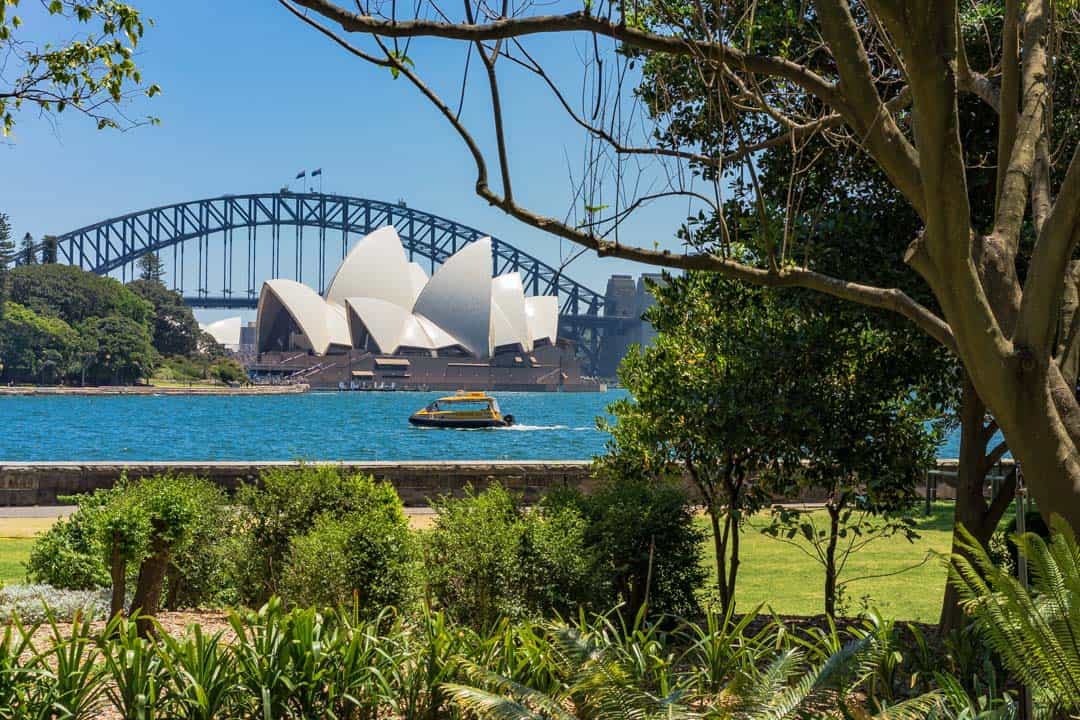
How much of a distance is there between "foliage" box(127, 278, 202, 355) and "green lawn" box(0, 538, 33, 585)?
8631 cm

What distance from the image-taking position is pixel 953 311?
143 inches

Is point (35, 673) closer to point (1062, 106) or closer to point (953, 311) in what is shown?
point (953, 311)

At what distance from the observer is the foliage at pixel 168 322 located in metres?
92.6

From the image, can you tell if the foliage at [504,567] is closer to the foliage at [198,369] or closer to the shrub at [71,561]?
the shrub at [71,561]

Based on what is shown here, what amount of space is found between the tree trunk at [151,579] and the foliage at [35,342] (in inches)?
3171

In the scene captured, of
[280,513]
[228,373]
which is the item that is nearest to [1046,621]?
[280,513]

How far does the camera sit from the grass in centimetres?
761

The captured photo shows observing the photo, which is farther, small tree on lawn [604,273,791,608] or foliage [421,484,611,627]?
small tree on lawn [604,273,791,608]

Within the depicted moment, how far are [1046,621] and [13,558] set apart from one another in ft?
28.3

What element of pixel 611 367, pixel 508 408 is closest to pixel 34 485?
pixel 508 408

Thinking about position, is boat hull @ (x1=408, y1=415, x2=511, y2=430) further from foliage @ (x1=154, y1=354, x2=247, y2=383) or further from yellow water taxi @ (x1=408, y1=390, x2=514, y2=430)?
foliage @ (x1=154, y1=354, x2=247, y2=383)

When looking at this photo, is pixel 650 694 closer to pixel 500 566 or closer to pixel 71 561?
pixel 500 566

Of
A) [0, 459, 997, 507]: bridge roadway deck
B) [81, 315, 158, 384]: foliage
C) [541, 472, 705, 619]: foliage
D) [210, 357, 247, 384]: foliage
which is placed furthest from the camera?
[210, 357, 247, 384]: foliage

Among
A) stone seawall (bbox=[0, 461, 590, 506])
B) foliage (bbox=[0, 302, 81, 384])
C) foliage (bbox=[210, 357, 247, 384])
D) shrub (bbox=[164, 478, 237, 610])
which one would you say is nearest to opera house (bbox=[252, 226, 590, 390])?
foliage (bbox=[210, 357, 247, 384])
